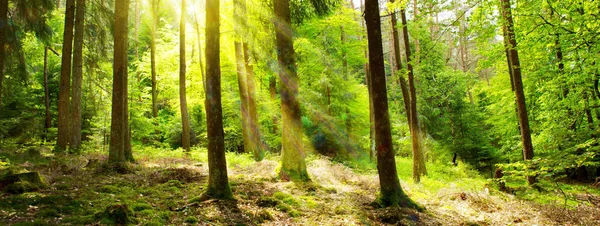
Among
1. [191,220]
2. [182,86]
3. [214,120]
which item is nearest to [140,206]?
[191,220]

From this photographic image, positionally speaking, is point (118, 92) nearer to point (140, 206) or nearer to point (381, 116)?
point (140, 206)

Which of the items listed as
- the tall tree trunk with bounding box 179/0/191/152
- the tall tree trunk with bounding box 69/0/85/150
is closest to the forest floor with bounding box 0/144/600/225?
the tall tree trunk with bounding box 69/0/85/150

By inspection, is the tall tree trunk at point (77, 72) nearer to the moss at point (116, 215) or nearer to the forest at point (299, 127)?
the forest at point (299, 127)

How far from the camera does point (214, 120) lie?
687 cm

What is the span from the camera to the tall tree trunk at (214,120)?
6855 mm

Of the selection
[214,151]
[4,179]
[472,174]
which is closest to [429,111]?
[472,174]

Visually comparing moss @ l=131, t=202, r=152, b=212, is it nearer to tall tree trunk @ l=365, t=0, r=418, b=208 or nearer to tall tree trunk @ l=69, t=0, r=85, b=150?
tall tree trunk @ l=365, t=0, r=418, b=208

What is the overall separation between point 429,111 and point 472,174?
6.40m

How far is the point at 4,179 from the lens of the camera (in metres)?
6.02

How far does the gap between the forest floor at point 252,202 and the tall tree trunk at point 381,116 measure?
0.52 meters

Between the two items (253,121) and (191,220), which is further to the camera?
(253,121)

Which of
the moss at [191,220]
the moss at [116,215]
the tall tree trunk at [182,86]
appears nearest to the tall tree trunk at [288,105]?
the moss at [191,220]

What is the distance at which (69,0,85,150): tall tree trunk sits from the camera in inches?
489

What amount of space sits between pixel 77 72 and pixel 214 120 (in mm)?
8532
